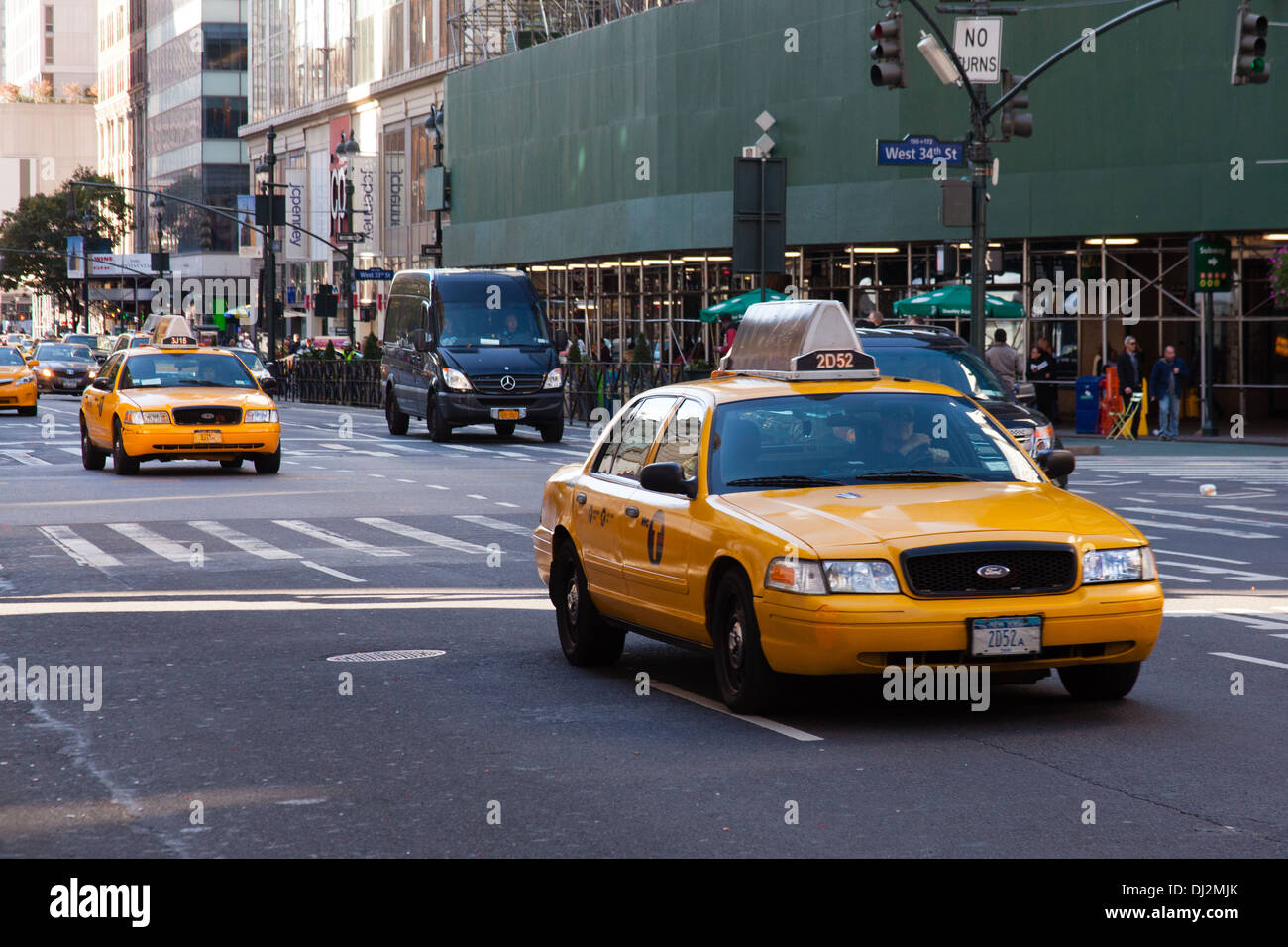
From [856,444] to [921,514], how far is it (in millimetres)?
961

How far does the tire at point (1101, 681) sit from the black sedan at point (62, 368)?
54.6m

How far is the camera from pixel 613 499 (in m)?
10.5

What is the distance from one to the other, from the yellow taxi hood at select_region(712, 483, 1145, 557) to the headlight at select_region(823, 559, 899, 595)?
0.22 ft

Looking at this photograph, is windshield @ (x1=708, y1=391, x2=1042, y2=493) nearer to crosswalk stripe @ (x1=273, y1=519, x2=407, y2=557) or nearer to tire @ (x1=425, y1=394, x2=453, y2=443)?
crosswalk stripe @ (x1=273, y1=519, x2=407, y2=557)

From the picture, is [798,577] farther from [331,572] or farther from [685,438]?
[331,572]

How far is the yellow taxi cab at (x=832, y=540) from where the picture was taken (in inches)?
338

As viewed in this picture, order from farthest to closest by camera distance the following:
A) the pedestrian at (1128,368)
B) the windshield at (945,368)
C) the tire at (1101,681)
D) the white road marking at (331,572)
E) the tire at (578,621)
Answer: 1. the pedestrian at (1128,368)
2. the windshield at (945,368)
3. the white road marking at (331,572)
4. the tire at (578,621)
5. the tire at (1101,681)

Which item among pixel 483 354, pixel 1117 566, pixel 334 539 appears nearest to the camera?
pixel 1117 566

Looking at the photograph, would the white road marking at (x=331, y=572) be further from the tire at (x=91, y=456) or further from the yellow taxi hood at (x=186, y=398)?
the tire at (x=91, y=456)

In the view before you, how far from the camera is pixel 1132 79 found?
135 ft

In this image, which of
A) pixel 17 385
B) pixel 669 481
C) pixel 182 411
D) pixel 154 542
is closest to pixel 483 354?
pixel 182 411

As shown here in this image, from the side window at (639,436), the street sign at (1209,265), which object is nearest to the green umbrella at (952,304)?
the street sign at (1209,265)

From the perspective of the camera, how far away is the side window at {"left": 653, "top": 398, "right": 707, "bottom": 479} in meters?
9.88
